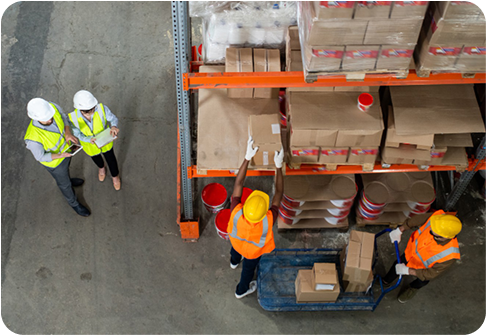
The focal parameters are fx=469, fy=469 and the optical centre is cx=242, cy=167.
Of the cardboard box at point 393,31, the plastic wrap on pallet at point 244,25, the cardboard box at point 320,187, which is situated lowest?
the cardboard box at point 320,187

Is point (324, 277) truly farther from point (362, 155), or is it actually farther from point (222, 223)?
point (222, 223)

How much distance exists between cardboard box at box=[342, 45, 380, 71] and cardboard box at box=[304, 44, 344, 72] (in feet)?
0.22

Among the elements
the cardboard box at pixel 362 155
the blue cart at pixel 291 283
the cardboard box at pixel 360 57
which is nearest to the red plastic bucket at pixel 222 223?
the blue cart at pixel 291 283

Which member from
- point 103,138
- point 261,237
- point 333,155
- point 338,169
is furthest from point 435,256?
point 103,138

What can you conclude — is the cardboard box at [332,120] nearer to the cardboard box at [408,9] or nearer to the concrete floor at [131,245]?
the cardboard box at [408,9]

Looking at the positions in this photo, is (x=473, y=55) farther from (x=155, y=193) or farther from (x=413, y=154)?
(x=155, y=193)

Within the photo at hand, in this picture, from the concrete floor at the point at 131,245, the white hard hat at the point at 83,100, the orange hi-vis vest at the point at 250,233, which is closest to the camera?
the orange hi-vis vest at the point at 250,233

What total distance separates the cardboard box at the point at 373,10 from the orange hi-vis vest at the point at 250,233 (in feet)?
6.95

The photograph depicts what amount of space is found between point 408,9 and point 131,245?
15.1 feet

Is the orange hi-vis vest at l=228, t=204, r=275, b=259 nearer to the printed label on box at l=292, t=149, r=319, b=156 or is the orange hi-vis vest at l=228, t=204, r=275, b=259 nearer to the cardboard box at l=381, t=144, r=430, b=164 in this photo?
the printed label on box at l=292, t=149, r=319, b=156

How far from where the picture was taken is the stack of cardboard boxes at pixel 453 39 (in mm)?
4180

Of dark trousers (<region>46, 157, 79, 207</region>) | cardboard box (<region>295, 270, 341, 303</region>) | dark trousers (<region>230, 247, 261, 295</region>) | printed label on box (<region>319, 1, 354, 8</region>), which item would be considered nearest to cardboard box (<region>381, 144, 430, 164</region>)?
cardboard box (<region>295, 270, 341, 303</region>)

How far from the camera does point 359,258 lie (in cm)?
542

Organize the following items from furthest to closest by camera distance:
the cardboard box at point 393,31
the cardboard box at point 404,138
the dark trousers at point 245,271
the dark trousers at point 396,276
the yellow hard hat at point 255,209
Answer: the dark trousers at point 396,276 < the dark trousers at point 245,271 < the cardboard box at point 404,138 < the yellow hard hat at point 255,209 < the cardboard box at point 393,31
